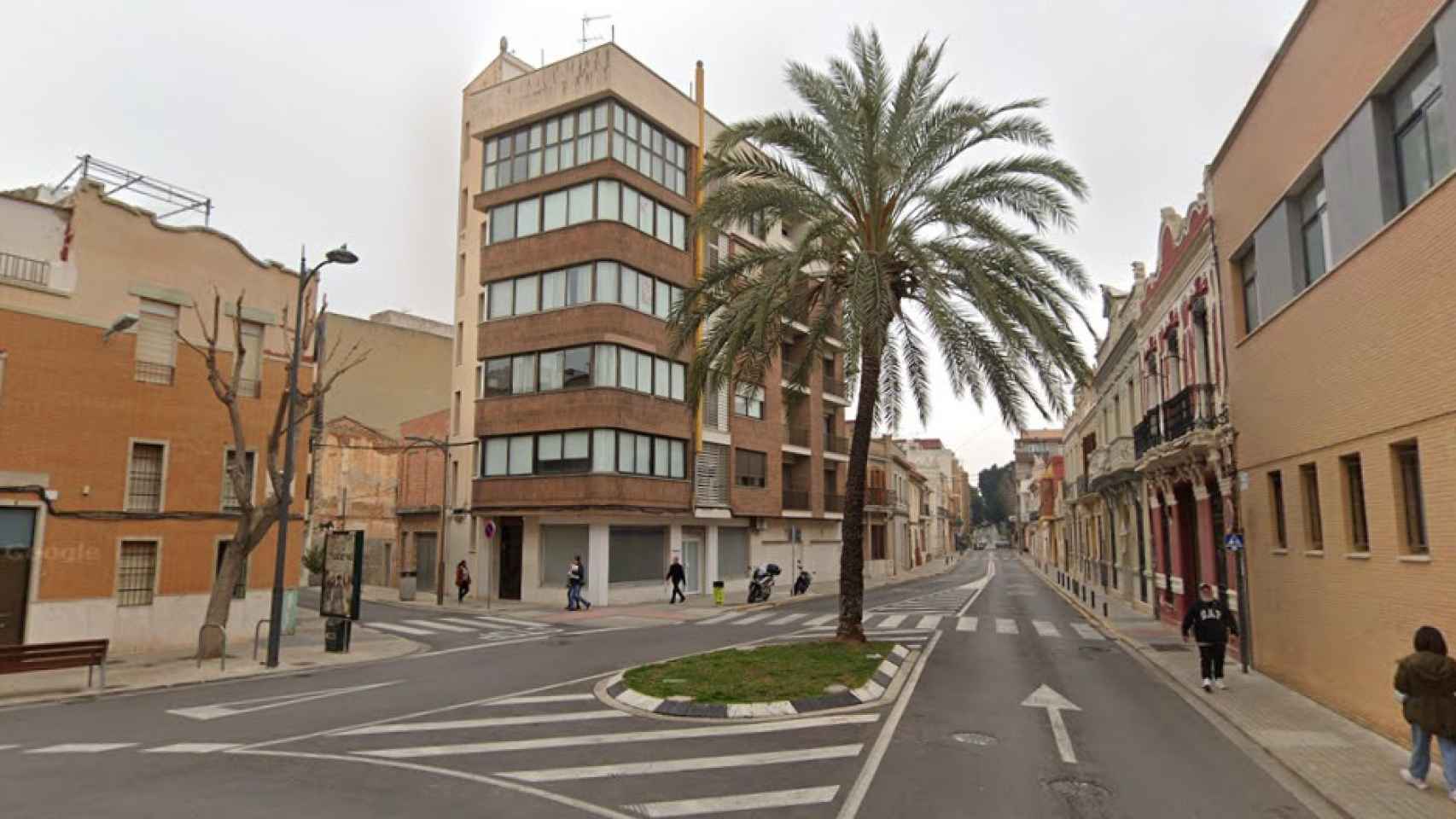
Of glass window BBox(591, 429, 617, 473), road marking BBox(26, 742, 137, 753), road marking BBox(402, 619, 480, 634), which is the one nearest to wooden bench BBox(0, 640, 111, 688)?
road marking BBox(26, 742, 137, 753)

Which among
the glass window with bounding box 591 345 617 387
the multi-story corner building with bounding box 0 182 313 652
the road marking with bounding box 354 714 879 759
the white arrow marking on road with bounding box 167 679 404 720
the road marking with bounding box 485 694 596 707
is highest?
the glass window with bounding box 591 345 617 387

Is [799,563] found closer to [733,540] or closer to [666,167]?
[733,540]

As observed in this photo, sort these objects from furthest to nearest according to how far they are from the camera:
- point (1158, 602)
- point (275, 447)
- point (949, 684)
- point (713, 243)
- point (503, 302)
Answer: point (713, 243)
point (503, 302)
point (1158, 602)
point (275, 447)
point (949, 684)

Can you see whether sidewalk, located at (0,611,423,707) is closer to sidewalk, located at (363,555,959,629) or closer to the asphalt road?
the asphalt road

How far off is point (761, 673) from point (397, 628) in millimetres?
14229

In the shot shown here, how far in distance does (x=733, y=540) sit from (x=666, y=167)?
16.9 metres

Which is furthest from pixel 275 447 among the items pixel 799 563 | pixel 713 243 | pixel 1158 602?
pixel 799 563

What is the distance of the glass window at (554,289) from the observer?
3155cm

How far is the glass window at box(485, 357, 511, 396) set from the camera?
32438mm

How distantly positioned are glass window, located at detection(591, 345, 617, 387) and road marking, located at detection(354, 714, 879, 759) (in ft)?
66.7

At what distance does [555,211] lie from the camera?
3216cm

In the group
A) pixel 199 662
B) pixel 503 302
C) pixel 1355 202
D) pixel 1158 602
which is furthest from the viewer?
pixel 503 302

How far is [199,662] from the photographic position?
1648cm

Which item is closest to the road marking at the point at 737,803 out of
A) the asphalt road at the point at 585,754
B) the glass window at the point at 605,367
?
A: the asphalt road at the point at 585,754
